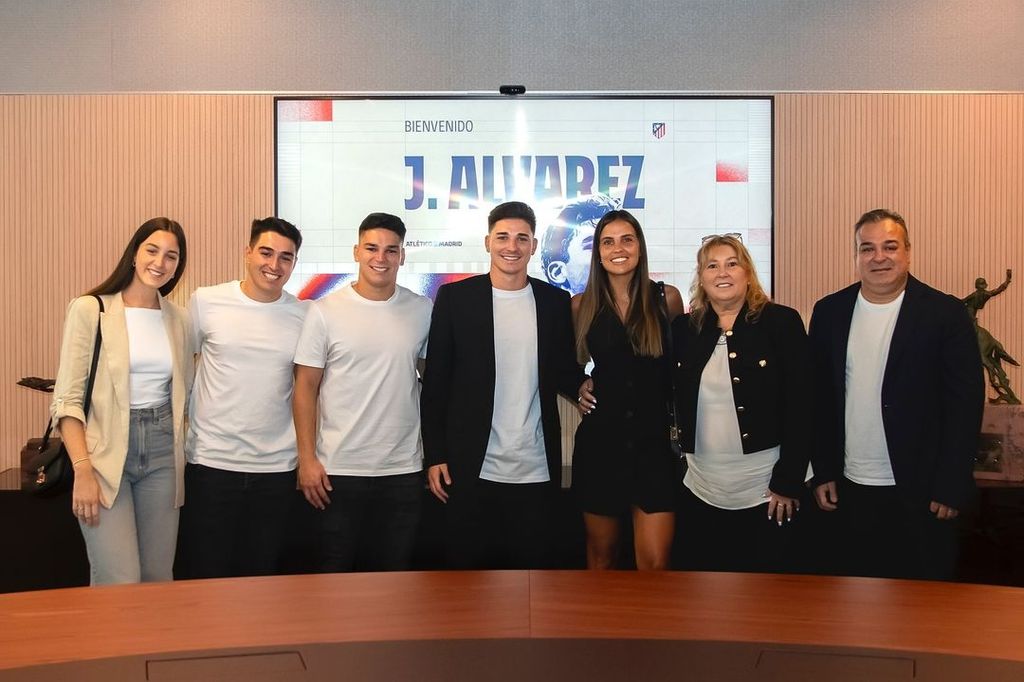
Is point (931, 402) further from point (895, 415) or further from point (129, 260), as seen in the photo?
point (129, 260)

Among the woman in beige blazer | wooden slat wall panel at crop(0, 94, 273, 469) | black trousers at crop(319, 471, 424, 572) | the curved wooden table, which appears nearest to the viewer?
the curved wooden table

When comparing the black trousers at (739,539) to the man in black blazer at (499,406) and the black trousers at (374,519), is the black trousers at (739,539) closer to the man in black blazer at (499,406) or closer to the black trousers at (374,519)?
the man in black blazer at (499,406)

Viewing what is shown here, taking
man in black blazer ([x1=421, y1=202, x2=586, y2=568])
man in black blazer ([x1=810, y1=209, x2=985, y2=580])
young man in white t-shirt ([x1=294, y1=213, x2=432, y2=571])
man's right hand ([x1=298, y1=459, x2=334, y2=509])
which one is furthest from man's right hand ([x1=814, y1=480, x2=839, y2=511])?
man's right hand ([x1=298, y1=459, x2=334, y2=509])

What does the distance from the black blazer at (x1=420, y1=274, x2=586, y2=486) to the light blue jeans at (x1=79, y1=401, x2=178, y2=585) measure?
811mm

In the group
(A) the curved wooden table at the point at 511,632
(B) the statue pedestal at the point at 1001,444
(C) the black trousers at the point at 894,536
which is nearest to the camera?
(A) the curved wooden table at the point at 511,632

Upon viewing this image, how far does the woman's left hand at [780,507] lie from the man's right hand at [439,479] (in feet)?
3.31

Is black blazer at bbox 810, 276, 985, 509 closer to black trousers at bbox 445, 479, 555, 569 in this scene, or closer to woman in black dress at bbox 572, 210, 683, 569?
woman in black dress at bbox 572, 210, 683, 569

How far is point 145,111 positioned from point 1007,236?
401cm

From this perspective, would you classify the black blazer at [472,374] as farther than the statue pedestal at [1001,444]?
No

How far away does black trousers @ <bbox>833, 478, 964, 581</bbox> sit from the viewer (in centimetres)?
277

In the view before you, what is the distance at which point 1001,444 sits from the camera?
3.62m

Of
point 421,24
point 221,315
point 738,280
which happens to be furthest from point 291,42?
point 738,280

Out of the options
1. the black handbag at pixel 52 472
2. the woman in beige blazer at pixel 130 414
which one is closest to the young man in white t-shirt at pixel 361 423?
the woman in beige blazer at pixel 130 414

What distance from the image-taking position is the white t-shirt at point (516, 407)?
283 centimetres
